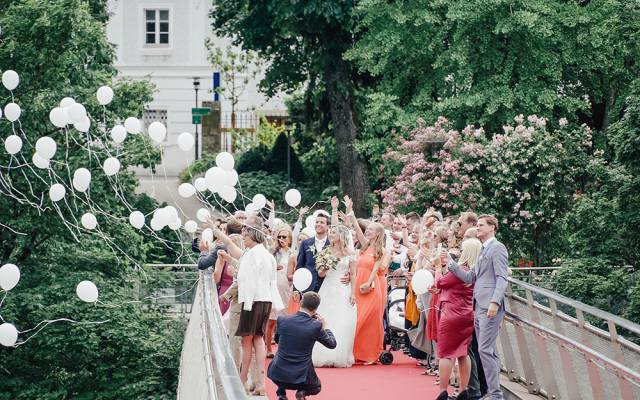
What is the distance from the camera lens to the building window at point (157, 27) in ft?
175

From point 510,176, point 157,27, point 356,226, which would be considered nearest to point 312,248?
point 356,226

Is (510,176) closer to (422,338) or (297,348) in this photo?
(422,338)

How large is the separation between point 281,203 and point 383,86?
7.05 m

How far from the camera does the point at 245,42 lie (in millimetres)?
37719

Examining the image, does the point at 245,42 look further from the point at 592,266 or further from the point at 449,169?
the point at 592,266

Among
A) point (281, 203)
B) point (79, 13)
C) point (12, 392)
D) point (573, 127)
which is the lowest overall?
point (12, 392)

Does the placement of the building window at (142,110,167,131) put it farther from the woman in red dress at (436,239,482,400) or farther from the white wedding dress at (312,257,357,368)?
the woman in red dress at (436,239,482,400)

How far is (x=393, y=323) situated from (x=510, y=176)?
10.6 m

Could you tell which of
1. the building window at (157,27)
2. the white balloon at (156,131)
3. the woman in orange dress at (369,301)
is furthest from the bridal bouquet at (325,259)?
the building window at (157,27)

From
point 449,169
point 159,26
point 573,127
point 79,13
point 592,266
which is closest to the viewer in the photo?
point 592,266

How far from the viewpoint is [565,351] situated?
12.5m

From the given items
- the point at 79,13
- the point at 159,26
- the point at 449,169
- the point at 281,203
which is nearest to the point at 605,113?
the point at 449,169

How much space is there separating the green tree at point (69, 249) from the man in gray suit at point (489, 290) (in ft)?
42.0

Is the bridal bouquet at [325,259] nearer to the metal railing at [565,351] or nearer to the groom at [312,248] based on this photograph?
the groom at [312,248]
